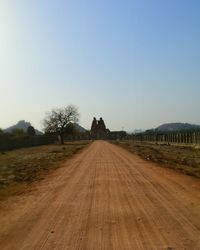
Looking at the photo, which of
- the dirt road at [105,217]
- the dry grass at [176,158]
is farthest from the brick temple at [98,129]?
the dirt road at [105,217]

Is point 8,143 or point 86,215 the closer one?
point 86,215

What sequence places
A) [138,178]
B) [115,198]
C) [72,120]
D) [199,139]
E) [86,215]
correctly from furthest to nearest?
[72,120]
[199,139]
[138,178]
[115,198]
[86,215]

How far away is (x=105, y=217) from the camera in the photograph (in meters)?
10.1

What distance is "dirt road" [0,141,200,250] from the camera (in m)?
7.95

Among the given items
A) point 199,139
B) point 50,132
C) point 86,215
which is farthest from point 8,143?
point 86,215

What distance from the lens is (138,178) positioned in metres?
18.4

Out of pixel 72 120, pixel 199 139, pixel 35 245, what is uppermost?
pixel 72 120

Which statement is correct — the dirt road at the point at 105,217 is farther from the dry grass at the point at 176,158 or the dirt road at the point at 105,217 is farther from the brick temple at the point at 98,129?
the brick temple at the point at 98,129

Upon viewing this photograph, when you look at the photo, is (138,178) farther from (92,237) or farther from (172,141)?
(172,141)

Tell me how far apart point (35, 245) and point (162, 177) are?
11.6 metres

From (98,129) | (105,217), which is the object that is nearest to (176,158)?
(105,217)

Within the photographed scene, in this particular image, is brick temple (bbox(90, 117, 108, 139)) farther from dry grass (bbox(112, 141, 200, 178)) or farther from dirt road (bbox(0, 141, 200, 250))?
dirt road (bbox(0, 141, 200, 250))

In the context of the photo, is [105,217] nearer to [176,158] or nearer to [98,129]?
[176,158]

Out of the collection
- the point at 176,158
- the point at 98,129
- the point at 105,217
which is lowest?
the point at 105,217
